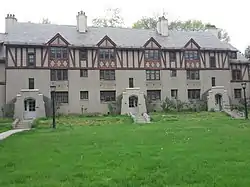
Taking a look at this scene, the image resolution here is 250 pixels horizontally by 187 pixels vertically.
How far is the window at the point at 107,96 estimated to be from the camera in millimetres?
36328

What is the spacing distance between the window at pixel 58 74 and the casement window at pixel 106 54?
166 inches

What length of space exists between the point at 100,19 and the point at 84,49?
19829 millimetres

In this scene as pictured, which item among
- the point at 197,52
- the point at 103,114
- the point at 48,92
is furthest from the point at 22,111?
the point at 197,52

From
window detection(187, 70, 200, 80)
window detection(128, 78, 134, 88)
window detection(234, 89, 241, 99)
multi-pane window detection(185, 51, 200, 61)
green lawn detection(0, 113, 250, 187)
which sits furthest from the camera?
window detection(234, 89, 241, 99)

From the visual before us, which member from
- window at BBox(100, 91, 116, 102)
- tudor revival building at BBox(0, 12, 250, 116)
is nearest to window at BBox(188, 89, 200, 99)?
tudor revival building at BBox(0, 12, 250, 116)

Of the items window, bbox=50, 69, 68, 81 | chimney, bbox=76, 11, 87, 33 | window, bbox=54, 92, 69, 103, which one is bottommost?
window, bbox=54, 92, 69, 103

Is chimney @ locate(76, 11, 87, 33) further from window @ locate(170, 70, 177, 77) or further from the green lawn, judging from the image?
the green lawn

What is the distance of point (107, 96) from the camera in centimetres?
3647

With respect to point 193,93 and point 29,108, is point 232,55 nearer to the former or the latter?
point 193,93

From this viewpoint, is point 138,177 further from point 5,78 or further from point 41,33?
point 41,33

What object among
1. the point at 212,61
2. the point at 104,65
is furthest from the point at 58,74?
the point at 212,61

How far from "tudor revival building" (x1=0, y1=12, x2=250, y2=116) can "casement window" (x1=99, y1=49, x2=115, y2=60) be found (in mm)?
109

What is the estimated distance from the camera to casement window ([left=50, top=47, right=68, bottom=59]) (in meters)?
35.1

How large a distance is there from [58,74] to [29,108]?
4581 mm
